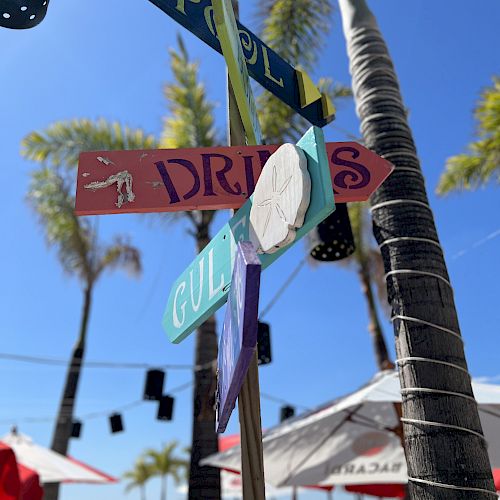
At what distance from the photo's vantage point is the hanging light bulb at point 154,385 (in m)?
12.6

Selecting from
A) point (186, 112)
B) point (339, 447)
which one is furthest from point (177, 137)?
point (339, 447)

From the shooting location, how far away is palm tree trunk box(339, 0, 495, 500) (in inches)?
94.5

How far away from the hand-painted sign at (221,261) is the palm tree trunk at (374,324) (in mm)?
10999

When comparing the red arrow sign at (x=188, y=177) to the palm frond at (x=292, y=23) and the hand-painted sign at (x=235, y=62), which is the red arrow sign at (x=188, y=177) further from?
the palm frond at (x=292, y=23)

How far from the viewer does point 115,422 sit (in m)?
15.8

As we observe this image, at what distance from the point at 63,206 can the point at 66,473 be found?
26.4ft

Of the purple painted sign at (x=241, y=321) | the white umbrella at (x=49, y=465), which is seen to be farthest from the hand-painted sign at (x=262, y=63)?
the white umbrella at (x=49, y=465)

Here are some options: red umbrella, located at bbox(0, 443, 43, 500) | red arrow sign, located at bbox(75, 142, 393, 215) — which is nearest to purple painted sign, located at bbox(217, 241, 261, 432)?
red arrow sign, located at bbox(75, 142, 393, 215)

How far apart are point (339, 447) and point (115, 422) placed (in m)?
11.7

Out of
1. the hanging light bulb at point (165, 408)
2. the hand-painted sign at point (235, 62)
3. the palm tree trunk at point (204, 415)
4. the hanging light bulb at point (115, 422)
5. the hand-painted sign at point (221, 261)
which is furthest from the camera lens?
the hanging light bulb at point (115, 422)

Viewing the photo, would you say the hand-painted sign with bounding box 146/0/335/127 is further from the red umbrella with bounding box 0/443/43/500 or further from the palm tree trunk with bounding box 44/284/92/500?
the palm tree trunk with bounding box 44/284/92/500

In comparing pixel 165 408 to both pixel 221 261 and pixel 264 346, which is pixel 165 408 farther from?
pixel 221 261

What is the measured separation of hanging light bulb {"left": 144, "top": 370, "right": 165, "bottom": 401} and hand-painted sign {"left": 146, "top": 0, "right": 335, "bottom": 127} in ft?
36.0

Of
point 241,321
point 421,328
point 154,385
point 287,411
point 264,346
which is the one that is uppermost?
point 287,411
